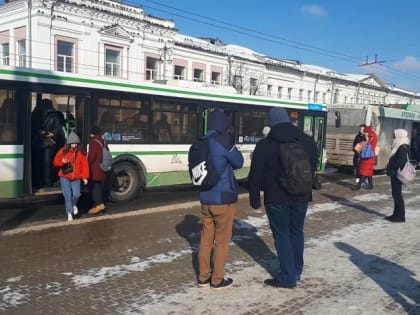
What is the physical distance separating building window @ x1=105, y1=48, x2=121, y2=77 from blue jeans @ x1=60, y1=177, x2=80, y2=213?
23651 millimetres

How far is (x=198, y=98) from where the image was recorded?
1257 cm

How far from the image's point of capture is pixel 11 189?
916 centimetres

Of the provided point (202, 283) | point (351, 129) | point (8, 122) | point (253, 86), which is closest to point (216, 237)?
point (202, 283)

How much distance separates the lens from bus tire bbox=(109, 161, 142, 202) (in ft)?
36.0

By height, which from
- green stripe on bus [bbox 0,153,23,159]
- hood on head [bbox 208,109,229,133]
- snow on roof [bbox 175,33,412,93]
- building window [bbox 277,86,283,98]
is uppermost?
snow on roof [bbox 175,33,412,93]

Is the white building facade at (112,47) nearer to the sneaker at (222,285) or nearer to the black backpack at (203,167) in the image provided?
the black backpack at (203,167)

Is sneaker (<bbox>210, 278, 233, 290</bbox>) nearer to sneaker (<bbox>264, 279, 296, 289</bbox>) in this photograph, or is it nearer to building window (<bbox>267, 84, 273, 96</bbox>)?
sneaker (<bbox>264, 279, 296, 289</bbox>)

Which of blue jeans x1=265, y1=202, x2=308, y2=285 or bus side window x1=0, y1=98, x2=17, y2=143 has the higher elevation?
bus side window x1=0, y1=98, x2=17, y2=143

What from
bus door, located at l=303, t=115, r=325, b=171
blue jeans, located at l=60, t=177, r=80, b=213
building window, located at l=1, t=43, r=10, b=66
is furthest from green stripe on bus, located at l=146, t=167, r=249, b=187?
building window, located at l=1, t=43, r=10, b=66

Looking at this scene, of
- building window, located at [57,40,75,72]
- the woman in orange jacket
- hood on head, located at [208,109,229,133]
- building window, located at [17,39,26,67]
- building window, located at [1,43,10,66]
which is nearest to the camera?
hood on head, located at [208,109,229,133]

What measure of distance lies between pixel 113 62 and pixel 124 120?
21945 millimetres

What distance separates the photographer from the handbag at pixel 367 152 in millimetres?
13547

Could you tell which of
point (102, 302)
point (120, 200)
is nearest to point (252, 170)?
point (102, 302)

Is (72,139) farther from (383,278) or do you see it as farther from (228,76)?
(228,76)
